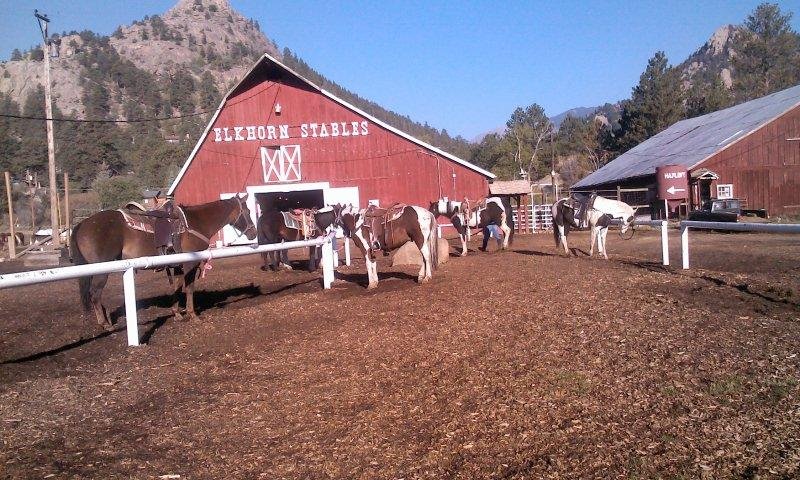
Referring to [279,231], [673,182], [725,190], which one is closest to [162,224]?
[279,231]

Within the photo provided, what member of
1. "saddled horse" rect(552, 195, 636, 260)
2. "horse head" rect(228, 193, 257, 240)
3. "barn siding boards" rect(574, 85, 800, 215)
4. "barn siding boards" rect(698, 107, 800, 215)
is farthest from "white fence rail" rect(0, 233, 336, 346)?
"barn siding boards" rect(698, 107, 800, 215)

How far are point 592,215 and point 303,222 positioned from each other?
8467 millimetres

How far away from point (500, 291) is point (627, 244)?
12.7 metres

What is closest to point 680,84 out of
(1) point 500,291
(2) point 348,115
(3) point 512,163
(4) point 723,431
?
(3) point 512,163

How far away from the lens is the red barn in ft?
96.5

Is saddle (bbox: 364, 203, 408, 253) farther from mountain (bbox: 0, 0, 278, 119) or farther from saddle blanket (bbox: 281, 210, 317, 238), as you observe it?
mountain (bbox: 0, 0, 278, 119)

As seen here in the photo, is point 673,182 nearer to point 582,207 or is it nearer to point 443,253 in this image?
point 582,207

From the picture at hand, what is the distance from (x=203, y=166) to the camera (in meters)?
29.5

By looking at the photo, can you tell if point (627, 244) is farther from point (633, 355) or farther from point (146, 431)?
point (146, 431)

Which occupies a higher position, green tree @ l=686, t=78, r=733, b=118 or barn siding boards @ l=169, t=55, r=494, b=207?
green tree @ l=686, t=78, r=733, b=118

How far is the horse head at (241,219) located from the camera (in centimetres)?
1098

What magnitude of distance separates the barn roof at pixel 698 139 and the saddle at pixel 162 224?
34.0 metres

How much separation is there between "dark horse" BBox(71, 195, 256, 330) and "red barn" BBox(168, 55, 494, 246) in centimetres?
1927

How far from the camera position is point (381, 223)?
12305 millimetres
